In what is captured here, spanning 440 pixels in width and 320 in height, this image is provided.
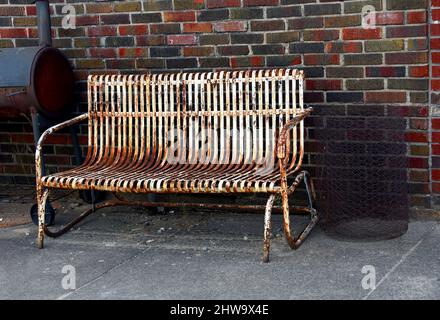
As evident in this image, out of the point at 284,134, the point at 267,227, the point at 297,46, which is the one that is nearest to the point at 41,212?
the point at 267,227

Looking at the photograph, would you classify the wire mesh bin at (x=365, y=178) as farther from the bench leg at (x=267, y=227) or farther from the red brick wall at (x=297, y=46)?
the bench leg at (x=267, y=227)

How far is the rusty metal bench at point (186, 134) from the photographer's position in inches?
201

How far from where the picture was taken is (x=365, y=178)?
17.1ft

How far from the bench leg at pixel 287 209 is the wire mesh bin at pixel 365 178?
0.38 ft

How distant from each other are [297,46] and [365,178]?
111 centimetres

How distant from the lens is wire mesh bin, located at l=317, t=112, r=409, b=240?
204 inches

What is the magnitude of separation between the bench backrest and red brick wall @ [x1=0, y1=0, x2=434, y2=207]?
327 millimetres

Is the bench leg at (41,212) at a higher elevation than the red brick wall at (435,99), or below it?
below

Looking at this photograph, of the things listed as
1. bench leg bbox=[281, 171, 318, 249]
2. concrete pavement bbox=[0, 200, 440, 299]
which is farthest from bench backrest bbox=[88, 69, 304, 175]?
concrete pavement bbox=[0, 200, 440, 299]

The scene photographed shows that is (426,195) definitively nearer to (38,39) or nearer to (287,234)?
(287,234)

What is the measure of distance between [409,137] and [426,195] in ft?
1.39

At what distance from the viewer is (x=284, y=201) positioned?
4.68 metres

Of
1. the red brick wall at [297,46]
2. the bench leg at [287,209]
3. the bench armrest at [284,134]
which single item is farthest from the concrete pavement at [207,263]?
the red brick wall at [297,46]

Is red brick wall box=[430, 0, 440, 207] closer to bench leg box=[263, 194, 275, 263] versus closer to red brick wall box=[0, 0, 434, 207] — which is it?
red brick wall box=[0, 0, 434, 207]
